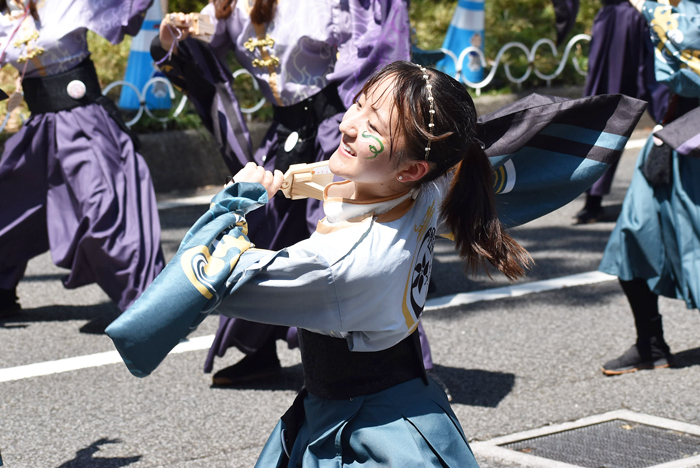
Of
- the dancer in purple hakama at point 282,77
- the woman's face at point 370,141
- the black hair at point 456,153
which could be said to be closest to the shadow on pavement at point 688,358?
the dancer in purple hakama at point 282,77

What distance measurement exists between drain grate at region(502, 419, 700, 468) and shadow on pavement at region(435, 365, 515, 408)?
37 centimetres

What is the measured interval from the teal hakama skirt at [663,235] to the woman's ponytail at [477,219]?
1829 mm

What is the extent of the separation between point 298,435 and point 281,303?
44 centimetres

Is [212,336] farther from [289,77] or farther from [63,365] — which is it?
[289,77]

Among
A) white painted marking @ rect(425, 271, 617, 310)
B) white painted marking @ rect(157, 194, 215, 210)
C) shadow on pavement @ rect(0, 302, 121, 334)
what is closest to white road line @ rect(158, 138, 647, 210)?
white painted marking @ rect(157, 194, 215, 210)

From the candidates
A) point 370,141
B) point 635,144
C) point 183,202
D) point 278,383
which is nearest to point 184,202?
point 183,202

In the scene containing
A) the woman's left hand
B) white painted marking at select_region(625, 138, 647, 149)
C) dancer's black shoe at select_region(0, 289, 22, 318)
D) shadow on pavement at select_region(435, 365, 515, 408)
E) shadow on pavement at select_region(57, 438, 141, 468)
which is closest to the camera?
the woman's left hand

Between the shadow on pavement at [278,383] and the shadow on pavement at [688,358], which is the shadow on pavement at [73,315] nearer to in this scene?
the shadow on pavement at [278,383]

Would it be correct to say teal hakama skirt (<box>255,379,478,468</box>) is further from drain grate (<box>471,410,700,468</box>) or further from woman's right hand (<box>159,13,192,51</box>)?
woman's right hand (<box>159,13,192,51</box>)

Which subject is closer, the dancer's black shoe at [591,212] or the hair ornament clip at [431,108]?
the hair ornament clip at [431,108]

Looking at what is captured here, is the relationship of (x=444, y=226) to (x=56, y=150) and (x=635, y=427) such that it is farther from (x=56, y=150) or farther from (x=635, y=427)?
(x=56, y=150)

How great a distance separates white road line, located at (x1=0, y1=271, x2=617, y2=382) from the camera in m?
3.88

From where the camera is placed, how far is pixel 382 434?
6.10ft

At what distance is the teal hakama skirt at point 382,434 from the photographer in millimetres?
1843
